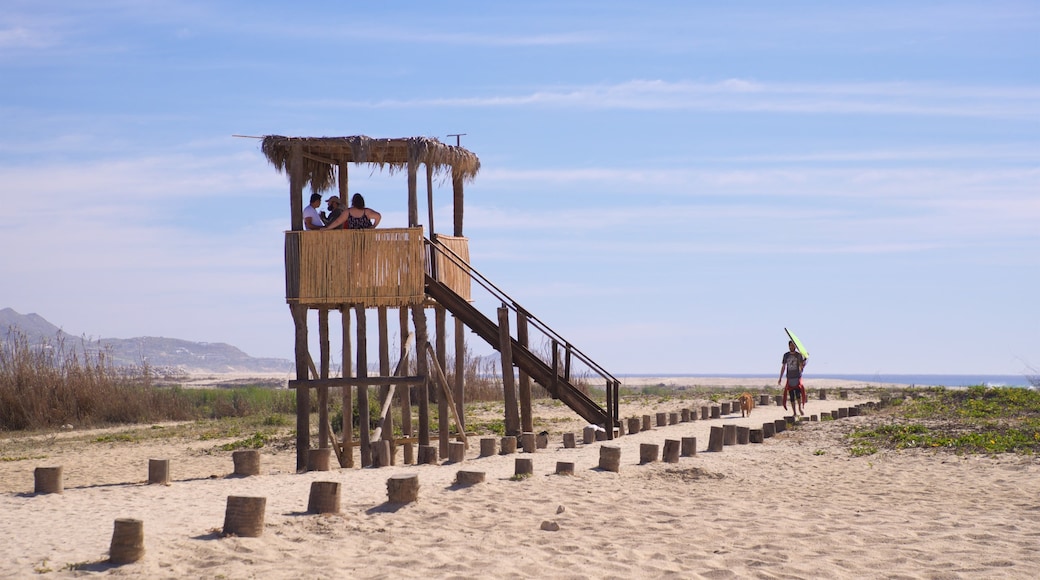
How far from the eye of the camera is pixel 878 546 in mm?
9547

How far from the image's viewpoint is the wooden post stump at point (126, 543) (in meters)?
8.80

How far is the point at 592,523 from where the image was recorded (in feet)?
34.7

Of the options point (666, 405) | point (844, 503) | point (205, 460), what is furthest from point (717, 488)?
point (666, 405)

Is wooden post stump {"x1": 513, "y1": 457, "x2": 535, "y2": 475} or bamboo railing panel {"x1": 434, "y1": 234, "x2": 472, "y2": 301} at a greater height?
bamboo railing panel {"x1": 434, "y1": 234, "x2": 472, "y2": 301}

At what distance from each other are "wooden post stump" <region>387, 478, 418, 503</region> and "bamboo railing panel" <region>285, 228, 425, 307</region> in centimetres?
560

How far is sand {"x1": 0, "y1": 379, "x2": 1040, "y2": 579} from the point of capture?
29.3 ft

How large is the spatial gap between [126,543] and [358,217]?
8.54m

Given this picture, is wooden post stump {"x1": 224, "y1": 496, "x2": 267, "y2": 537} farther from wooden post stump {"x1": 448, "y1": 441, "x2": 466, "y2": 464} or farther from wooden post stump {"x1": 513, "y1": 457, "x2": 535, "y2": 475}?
wooden post stump {"x1": 448, "y1": 441, "x2": 466, "y2": 464}

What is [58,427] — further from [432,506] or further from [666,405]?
[432,506]

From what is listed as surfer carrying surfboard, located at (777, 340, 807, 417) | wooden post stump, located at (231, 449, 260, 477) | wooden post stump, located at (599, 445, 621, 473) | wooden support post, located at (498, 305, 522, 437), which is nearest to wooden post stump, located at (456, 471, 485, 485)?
wooden post stump, located at (599, 445, 621, 473)

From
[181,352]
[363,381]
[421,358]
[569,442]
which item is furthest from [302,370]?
[181,352]

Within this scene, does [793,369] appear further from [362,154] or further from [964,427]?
[362,154]

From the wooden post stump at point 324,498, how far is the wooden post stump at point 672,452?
4.81 metres

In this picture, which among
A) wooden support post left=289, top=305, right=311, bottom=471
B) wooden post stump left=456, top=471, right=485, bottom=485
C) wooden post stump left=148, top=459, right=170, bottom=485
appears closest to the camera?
wooden post stump left=456, top=471, right=485, bottom=485
